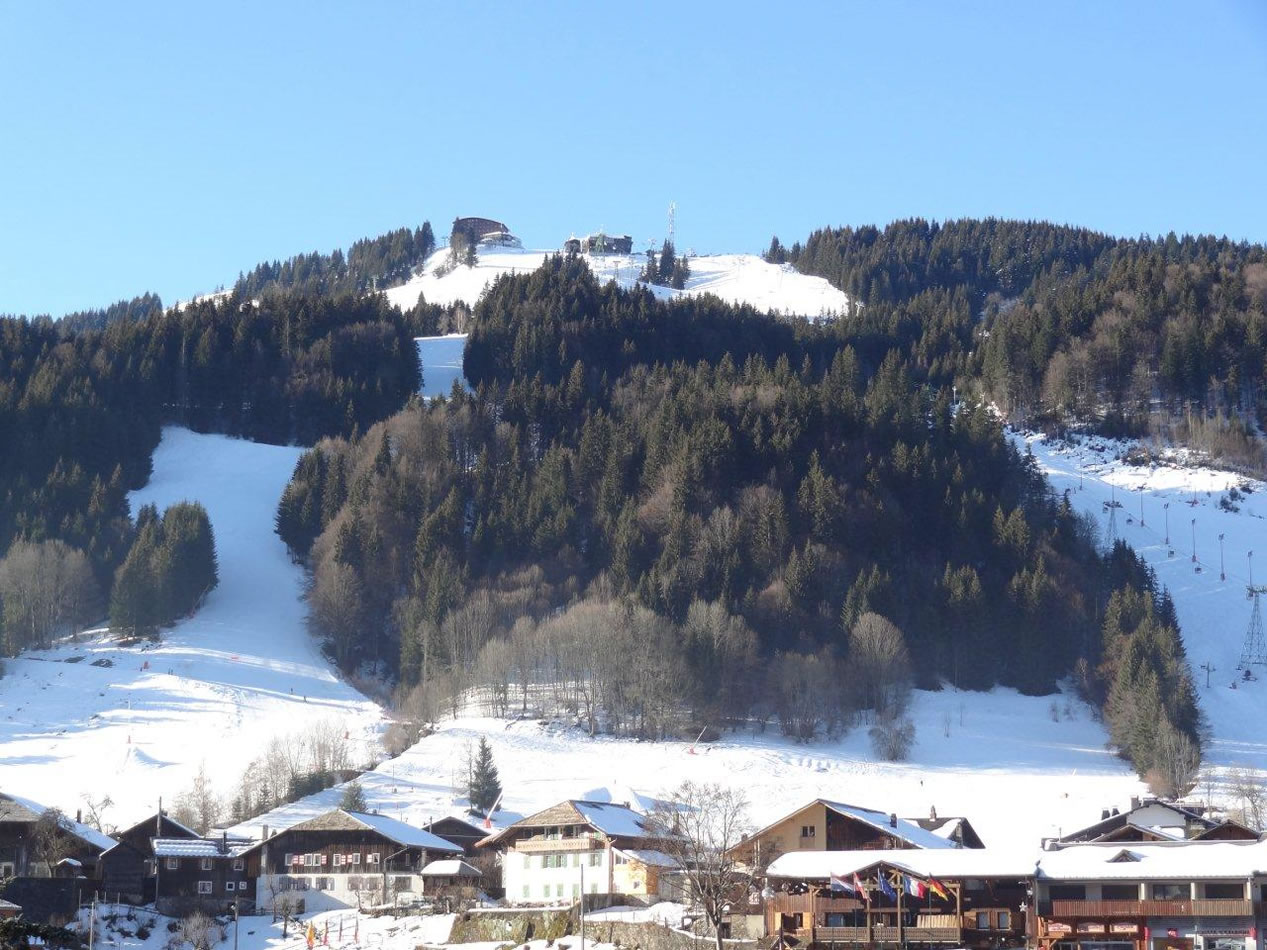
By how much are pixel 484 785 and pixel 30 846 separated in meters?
19.1

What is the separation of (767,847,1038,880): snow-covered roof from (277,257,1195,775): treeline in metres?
36.2

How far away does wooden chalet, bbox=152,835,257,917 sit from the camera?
2480 inches

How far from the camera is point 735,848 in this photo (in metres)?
56.8

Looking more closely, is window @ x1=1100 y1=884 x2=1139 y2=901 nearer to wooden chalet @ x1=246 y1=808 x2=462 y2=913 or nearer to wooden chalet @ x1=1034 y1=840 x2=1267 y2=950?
wooden chalet @ x1=1034 y1=840 x2=1267 y2=950

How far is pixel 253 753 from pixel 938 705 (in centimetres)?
3300

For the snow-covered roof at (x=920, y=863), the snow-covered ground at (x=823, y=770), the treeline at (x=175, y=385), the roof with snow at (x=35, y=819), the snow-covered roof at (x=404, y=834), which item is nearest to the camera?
the snow-covered roof at (x=920, y=863)

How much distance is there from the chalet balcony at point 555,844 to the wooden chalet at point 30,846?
13.6m

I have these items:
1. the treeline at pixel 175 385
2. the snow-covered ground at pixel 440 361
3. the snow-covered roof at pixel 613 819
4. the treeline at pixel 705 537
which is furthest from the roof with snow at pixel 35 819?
the snow-covered ground at pixel 440 361

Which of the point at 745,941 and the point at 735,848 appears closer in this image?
the point at 745,941

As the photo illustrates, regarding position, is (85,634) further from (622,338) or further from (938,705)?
(622,338)

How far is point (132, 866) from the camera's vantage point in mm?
63500

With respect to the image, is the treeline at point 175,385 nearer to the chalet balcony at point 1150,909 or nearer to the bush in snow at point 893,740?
the bush in snow at point 893,740

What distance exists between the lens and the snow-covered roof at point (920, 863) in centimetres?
5062

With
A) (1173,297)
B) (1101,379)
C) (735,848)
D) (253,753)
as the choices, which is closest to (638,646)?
(253,753)
